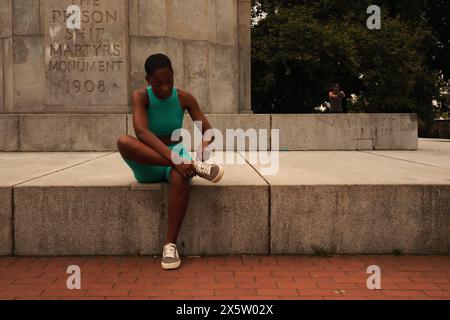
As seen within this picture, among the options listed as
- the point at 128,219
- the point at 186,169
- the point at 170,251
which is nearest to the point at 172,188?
the point at 186,169

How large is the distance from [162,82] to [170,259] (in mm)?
1438

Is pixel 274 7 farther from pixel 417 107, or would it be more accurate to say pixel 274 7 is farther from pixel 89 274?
pixel 89 274

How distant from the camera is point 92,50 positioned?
8.33 meters

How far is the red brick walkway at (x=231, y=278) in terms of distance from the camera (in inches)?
122

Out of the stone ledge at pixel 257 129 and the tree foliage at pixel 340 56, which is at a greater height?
the tree foliage at pixel 340 56

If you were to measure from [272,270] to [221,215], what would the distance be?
0.72 m

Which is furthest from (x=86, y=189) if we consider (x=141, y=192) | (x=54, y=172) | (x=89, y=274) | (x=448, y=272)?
(x=448, y=272)

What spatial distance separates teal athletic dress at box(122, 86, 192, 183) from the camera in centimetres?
397

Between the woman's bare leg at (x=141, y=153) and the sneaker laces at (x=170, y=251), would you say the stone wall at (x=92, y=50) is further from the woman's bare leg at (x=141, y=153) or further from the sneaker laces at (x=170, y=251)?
the sneaker laces at (x=170, y=251)

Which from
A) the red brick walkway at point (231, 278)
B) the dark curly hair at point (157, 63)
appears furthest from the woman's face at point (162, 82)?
the red brick walkway at point (231, 278)

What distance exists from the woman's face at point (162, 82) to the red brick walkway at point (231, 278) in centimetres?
143

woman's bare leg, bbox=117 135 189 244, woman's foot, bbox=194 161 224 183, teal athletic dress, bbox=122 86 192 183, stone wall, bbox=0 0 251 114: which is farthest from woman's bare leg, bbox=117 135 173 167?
stone wall, bbox=0 0 251 114

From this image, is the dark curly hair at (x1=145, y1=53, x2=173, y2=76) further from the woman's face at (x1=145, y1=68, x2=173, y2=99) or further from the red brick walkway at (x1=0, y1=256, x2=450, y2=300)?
the red brick walkway at (x1=0, y1=256, x2=450, y2=300)

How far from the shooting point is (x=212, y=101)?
9.21m
